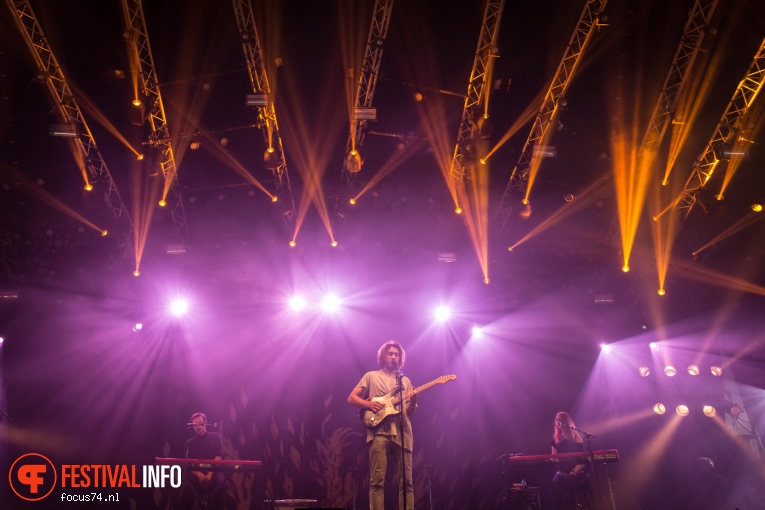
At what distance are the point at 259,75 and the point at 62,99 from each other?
2768 mm

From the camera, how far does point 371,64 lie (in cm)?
820

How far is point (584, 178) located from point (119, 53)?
25.6ft

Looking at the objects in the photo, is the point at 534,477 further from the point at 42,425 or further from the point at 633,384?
the point at 42,425

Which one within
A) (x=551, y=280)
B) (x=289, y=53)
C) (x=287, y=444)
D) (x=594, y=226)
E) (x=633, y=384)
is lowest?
(x=287, y=444)

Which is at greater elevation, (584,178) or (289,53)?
(289,53)

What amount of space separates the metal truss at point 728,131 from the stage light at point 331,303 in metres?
6.24

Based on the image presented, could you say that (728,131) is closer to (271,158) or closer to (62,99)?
(271,158)

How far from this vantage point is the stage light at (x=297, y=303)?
35.6ft

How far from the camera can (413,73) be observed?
29.0 ft

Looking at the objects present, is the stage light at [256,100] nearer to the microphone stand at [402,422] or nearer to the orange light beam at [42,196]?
the orange light beam at [42,196]

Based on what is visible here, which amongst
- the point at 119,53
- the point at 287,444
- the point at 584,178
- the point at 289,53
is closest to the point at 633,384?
the point at 584,178

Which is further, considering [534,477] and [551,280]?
[551,280]

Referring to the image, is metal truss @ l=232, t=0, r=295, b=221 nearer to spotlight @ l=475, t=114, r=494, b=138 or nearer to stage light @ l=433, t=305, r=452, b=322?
spotlight @ l=475, t=114, r=494, b=138

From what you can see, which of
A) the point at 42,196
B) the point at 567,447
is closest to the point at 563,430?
the point at 567,447
